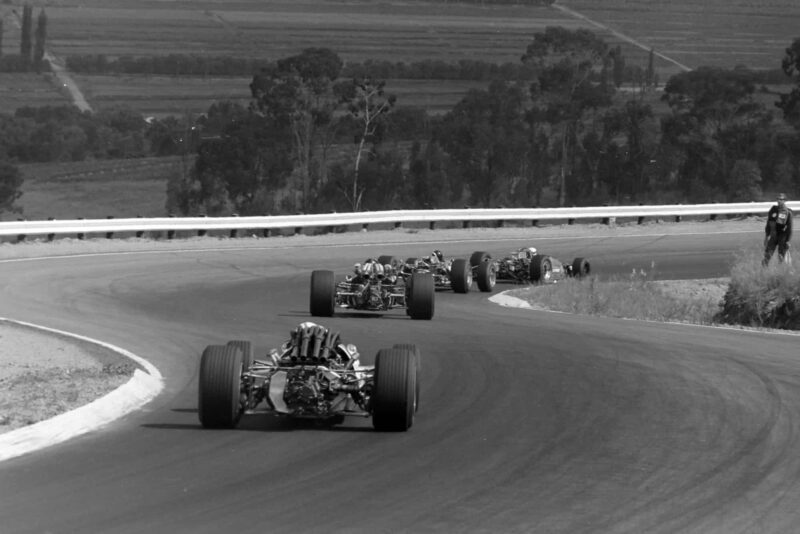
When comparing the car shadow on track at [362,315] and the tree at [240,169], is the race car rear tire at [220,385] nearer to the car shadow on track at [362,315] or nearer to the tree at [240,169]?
the car shadow on track at [362,315]

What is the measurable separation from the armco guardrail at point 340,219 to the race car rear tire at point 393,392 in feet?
84.2

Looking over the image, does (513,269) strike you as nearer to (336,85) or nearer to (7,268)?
(7,268)

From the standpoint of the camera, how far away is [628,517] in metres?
8.58

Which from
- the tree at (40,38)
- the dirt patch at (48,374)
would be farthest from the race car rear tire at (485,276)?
the tree at (40,38)

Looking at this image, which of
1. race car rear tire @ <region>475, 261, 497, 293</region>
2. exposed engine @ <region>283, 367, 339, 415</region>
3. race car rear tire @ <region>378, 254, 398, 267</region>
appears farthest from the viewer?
race car rear tire @ <region>475, 261, 497, 293</region>

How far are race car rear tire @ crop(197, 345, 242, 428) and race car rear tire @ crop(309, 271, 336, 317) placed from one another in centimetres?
998

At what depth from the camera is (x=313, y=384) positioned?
1159 cm

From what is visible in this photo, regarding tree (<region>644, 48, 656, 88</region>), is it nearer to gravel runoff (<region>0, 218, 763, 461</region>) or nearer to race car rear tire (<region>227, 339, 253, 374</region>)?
gravel runoff (<region>0, 218, 763, 461</region>)

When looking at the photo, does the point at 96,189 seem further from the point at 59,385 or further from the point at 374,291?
the point at 59,385

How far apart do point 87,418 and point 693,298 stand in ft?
66.6

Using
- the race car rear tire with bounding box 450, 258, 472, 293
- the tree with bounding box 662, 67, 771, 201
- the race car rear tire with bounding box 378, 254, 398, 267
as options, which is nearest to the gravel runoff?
the race car rear tire with bounding box 450, 258, 472, 293

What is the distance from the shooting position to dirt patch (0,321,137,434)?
472 inches

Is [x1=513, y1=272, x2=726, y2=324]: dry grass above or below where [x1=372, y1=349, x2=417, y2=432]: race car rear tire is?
below

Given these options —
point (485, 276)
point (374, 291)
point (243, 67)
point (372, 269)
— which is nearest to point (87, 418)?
point (374, 291)
